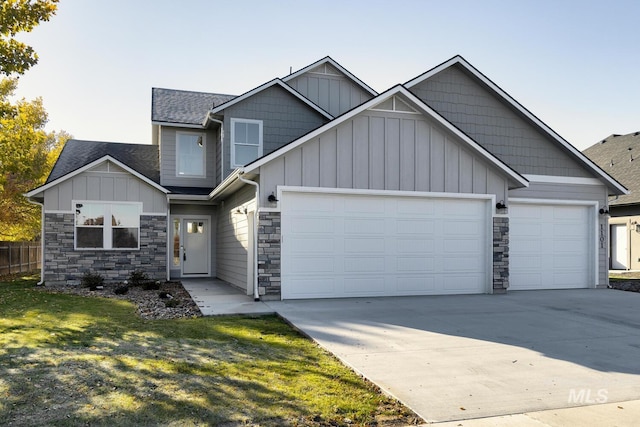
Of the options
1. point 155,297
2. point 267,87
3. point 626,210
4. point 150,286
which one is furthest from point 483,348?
point 626,210

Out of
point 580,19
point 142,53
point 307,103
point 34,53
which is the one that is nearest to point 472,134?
point 580,19

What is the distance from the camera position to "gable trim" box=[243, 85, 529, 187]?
34.6 ft

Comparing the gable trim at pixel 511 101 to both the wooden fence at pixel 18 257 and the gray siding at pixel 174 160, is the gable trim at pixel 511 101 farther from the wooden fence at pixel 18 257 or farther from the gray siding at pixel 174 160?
the wooden fence at pixel 18 257

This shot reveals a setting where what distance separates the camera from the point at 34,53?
37.6 feet

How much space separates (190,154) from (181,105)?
2.06 meters

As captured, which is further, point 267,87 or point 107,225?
point 267,87

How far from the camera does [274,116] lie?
611 inches

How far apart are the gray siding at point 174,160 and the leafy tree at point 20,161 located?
3.52 m

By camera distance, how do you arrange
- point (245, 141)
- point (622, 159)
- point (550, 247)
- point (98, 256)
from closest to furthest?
point (550, 247) < point (98, 256) < point (245, 141) < point (622, 159)

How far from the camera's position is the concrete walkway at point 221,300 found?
9289 mm

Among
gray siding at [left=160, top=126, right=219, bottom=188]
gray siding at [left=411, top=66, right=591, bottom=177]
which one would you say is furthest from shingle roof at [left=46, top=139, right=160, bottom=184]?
gray siding at [left=411, top=66, right=591, bottom=177]

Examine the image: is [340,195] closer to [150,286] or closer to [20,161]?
[150,286]

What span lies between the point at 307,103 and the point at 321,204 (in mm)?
5639

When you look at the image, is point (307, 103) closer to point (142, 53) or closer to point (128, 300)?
point (142, 53)
